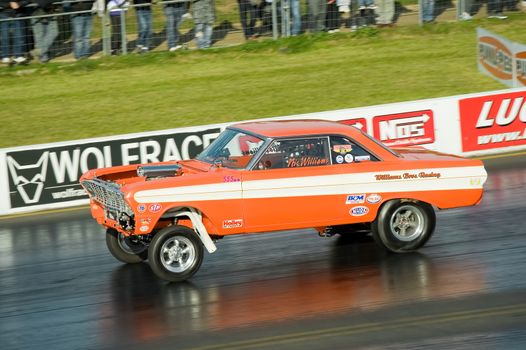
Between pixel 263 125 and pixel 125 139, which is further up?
pixel 263 125

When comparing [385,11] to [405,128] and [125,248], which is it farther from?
[125,248]

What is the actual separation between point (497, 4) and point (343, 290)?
57.2ft

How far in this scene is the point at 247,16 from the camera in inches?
896

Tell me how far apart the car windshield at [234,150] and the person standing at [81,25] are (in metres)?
11.2

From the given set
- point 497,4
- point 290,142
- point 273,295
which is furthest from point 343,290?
point 497,4

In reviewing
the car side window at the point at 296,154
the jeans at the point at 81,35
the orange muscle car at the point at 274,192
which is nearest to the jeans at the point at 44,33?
the jeans at the point at 81,35

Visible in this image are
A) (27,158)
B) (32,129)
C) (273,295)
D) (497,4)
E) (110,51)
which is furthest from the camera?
(497,4)

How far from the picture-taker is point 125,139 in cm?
1559

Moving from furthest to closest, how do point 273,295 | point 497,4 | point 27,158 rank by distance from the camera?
point 497,4
point 27,158
point 273,295

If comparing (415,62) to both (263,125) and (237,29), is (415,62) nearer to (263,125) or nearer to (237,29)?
(237,29)

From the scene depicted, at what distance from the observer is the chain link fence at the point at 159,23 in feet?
68.5

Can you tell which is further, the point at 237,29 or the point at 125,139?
the point at 237,29

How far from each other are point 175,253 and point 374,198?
7.66ft

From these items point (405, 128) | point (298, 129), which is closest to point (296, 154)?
point (298, 129)
